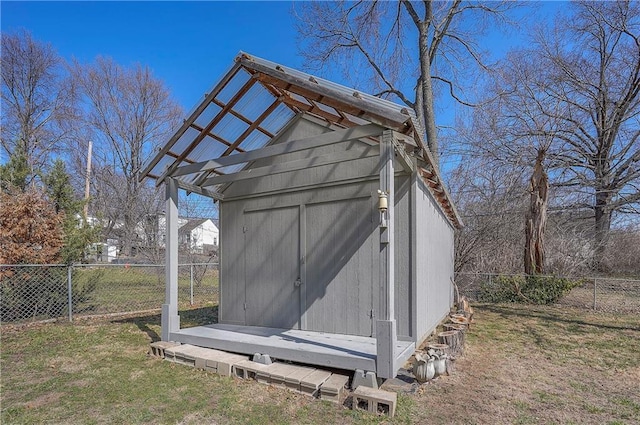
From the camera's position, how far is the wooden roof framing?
11.8 feet

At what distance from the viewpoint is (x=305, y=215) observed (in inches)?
204

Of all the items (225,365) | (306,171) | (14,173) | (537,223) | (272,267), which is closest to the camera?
(225,365)

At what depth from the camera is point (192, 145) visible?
501cm

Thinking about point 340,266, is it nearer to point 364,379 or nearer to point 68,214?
point 364,379

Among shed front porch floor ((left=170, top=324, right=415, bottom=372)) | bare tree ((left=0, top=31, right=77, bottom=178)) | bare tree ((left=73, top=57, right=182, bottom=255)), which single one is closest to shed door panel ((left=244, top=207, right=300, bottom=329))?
shed front porch floor ((left=170, top=324, right=415, bottom=372))

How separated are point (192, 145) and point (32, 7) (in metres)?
7.99

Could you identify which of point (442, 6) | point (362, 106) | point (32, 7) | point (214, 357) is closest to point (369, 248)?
point (362, 106)

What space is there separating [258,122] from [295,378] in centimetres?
357

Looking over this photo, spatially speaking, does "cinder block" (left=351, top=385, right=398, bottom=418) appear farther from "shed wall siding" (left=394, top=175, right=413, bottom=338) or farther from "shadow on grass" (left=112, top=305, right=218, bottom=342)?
"shadow on grass" (left=112, top=305, right=218, bottom=342)

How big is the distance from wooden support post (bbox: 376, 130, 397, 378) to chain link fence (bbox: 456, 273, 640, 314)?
785 cm

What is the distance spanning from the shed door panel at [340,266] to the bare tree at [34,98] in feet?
49.6

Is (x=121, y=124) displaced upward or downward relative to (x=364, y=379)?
upward

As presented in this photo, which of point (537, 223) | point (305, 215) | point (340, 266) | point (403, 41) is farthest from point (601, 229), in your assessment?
point (305, 215)

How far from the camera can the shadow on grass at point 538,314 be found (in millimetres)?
6684
